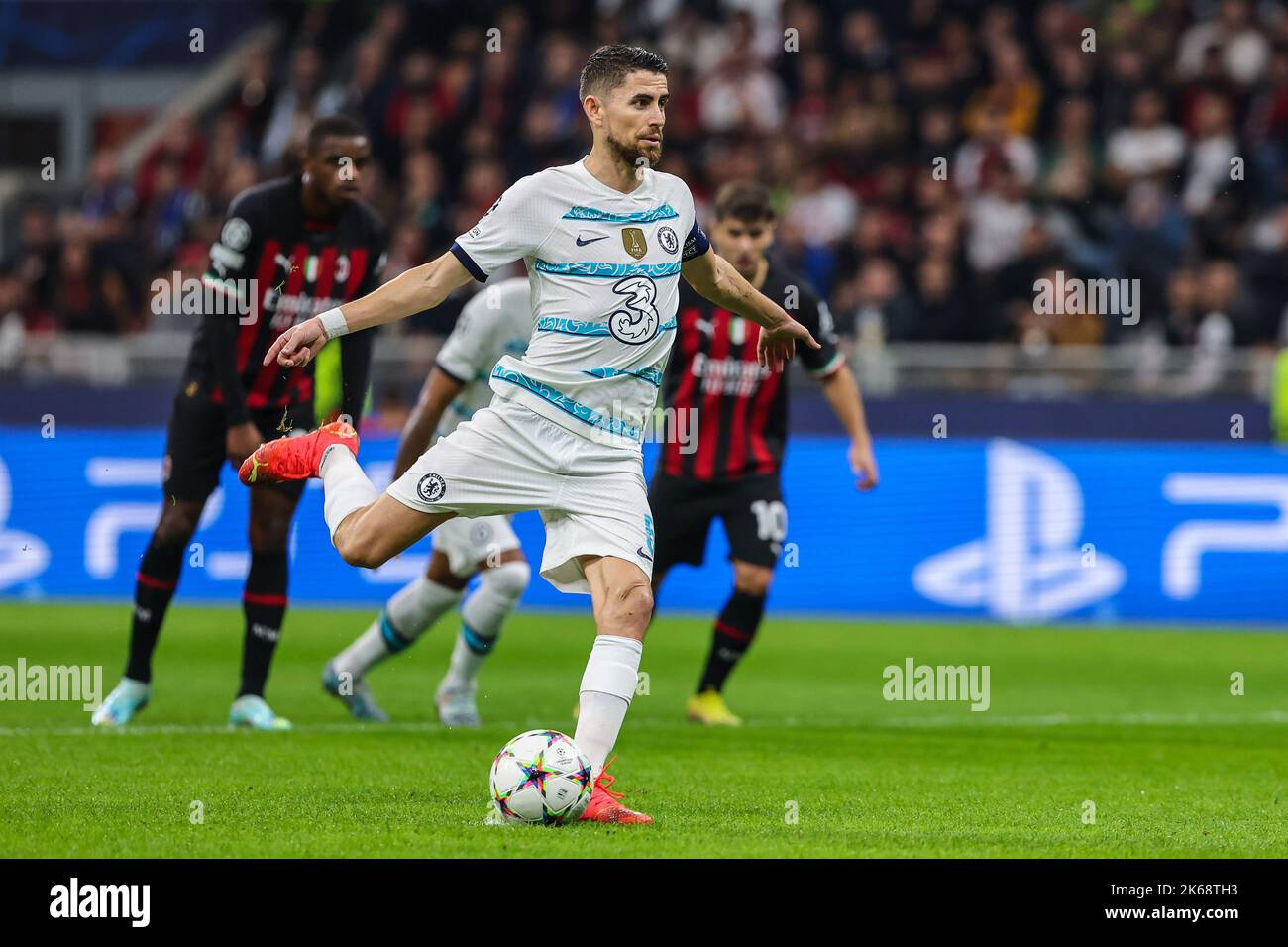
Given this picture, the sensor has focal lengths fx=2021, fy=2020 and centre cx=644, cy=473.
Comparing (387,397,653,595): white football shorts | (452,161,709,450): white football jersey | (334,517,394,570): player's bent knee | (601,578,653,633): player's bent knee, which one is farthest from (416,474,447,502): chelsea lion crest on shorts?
(601,578,653,633): player's bent knee

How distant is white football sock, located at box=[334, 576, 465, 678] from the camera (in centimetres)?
939

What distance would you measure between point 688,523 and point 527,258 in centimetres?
339

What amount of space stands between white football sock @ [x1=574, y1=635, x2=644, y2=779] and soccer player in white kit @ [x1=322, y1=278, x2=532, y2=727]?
2.99 m

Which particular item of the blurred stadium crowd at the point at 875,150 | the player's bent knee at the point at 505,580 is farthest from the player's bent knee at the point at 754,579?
the blurred stadium crowd at the point at 875,150

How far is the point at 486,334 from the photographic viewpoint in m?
9.22

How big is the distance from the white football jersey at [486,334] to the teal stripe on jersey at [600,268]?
2762mm

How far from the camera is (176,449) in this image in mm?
8891

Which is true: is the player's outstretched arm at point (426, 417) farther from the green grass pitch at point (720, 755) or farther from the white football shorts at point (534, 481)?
the white football shorts at point (534, 481)

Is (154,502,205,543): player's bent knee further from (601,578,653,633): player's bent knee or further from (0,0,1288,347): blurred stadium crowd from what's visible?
(0,0,1288,347): blurred stadium crowd

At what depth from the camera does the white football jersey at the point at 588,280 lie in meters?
6.34

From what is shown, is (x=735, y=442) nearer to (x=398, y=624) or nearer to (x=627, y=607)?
(x=398, y=624)

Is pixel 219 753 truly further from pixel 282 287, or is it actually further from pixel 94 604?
pixel 94 604

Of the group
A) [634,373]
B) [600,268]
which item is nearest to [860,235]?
[634,373]

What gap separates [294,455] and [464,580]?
2571mm
